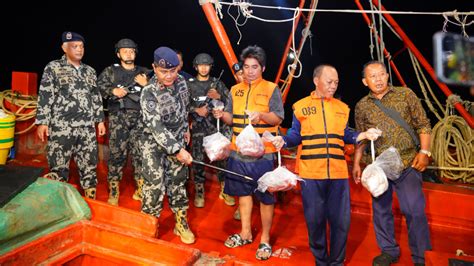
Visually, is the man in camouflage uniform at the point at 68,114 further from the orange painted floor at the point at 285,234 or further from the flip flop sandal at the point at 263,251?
the flip flop sandal at the point at 263,251

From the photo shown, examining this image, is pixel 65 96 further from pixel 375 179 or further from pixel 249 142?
pixel 375 179

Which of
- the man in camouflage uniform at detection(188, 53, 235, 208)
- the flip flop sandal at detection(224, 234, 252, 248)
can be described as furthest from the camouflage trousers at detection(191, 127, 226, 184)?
the flip flop sandal at detection(224, 234, 252, 248)

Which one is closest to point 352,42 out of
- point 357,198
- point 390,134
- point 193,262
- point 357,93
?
point 357,93

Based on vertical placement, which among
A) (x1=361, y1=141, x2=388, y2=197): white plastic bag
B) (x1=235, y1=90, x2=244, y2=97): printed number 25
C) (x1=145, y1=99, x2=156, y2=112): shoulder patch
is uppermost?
(x1=235, y1=90, x2=244, y2=97): printed number 25

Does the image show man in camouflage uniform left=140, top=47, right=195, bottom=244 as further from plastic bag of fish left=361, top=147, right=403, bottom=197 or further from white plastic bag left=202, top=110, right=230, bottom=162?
plastic bag of fish left=361, top=147, right=403, bottom=197

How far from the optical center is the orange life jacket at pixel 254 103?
3.60 m

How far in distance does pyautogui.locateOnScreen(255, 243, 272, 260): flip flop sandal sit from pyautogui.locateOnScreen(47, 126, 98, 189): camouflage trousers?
2.15 metres

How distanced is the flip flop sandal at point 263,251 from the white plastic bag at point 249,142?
0.96 m

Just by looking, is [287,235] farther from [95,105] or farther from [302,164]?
[95,105]

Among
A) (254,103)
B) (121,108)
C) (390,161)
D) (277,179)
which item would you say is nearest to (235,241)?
(277,179)

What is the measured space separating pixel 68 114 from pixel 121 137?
2.78 feet

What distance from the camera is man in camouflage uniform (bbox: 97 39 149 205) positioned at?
16.0 feet

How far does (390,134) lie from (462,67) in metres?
2.31

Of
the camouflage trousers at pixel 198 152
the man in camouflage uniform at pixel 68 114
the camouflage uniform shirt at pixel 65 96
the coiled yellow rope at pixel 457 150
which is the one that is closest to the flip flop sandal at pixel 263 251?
the camouflage trousers at pixel 198 152
